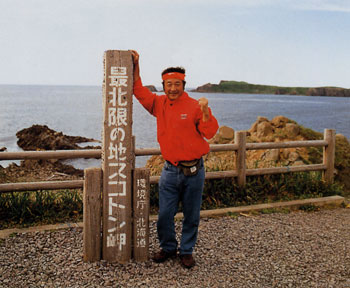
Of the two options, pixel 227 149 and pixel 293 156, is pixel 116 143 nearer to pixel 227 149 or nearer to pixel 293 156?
pixel 227 149

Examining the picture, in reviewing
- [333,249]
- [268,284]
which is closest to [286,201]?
[333,249]

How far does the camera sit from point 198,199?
3.86 m

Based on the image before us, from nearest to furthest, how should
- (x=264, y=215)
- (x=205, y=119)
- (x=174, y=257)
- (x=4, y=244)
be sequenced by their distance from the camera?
1. (x=205, y=119)
2. (x=174, y=257)
3. (x=4, y=244)
4. (x=264, y=215)

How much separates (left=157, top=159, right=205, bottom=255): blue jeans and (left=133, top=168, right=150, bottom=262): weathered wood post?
0.16 meters

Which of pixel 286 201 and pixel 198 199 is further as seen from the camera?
pixel 286 201

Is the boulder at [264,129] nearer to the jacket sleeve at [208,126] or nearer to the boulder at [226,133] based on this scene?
the boulder at [226,133]

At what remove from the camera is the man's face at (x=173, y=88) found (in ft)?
11.9

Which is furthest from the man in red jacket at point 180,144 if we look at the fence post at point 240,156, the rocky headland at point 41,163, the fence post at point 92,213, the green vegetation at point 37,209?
the rocky headland at point 41,163

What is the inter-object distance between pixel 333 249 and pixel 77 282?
3029mm

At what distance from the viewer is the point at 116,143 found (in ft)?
12.4

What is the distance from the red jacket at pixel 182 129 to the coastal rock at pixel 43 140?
1585 centimetres

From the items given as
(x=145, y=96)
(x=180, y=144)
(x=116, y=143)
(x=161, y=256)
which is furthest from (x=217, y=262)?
(x=145, y=96)

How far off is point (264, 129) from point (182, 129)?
7.90 metres

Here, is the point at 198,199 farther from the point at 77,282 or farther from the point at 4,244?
the point at 4,244
